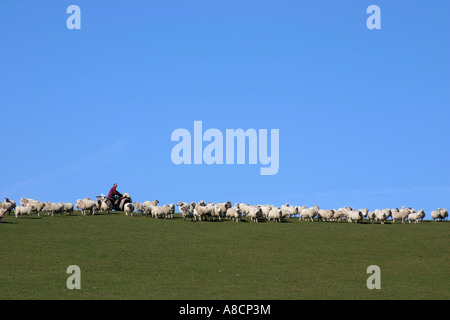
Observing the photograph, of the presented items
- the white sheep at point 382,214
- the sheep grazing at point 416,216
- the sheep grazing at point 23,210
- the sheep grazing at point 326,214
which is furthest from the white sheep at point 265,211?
the sheep grazing at point 23,210

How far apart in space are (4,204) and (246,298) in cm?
3634

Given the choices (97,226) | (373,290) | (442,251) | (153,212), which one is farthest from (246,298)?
(153,212)

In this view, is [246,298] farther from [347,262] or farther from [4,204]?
[4,204]

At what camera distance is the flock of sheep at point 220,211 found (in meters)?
51.4

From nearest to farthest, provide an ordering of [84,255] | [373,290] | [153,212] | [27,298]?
[27,298] → [373,290] → [84,255] → [153,212]

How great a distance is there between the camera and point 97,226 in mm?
45656

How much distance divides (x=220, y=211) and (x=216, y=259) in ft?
62.6

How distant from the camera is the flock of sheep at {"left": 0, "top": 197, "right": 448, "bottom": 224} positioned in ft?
169

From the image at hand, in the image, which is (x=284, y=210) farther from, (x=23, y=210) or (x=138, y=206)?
(x=23, y=210)

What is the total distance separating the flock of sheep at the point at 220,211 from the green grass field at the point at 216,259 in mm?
1914

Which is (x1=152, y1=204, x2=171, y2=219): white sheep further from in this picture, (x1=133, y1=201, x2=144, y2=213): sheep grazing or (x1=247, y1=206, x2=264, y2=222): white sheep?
(x1=247, y1=206, x2=264, y2=222): white sheep

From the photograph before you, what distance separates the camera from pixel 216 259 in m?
33.6

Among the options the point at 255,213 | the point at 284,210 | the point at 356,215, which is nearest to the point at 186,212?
the point at 255,213

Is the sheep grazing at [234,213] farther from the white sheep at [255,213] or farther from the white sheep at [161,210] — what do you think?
the white sheep at [161,210]
